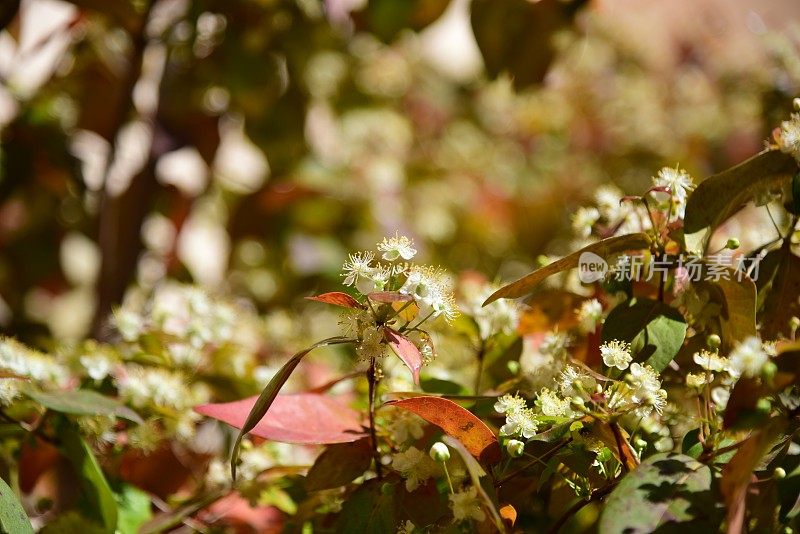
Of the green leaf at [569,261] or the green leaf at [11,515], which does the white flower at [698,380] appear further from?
the green leaf at [11,515]

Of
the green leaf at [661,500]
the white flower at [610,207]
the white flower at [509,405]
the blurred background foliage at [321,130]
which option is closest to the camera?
the green leaf at [661,500]

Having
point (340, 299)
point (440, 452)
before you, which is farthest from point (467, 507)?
point (340, 299)

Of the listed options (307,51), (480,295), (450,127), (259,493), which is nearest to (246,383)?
(259,493)

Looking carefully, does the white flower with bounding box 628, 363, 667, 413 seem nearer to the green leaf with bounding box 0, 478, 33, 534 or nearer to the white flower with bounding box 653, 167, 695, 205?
the white flower with bounding box 653, 167, 695, 205

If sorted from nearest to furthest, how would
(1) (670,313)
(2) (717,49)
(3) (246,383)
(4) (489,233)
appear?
(1) (670,313), (3) (246,383), (4) (489,233), (2) (717,49)

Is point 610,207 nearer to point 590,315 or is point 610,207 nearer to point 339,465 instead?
point 590,315

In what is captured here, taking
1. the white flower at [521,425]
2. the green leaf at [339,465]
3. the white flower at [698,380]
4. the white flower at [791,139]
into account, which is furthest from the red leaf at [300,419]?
the white flower at [791,139]

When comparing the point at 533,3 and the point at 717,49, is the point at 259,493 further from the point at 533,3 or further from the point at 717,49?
the point at 717,49

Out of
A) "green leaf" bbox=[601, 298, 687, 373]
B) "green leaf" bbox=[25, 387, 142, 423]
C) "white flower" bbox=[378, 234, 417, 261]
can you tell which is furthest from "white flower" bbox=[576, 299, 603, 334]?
"green leaf" bbox=[25, 387, 142, 423]
